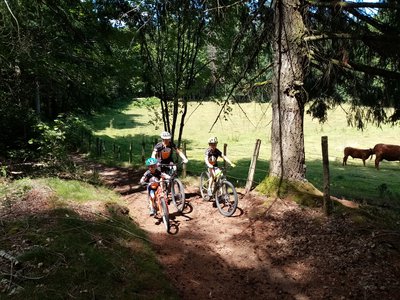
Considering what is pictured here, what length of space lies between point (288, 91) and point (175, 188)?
139 inches

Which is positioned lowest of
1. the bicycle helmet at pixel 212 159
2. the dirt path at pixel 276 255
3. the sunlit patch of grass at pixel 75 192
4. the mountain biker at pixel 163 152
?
the dirt path at pixel 276 255

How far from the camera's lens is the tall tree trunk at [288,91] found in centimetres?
850

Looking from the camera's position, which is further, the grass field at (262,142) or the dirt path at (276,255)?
the grass field at (262,142)

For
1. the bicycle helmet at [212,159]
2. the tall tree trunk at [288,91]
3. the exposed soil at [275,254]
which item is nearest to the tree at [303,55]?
the tall tree trunk at [288,91]

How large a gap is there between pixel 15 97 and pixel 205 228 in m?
10.5

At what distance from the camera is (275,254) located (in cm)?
700

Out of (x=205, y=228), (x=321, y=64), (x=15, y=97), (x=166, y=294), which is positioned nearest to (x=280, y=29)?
(x=321, y=64)

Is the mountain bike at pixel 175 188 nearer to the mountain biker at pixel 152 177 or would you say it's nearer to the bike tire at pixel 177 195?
the bike tire at pixel 177 195

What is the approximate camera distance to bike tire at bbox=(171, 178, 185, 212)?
9000mm

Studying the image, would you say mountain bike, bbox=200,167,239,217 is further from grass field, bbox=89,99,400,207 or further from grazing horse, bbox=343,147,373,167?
grazing horse, bbox=343,147,373,167

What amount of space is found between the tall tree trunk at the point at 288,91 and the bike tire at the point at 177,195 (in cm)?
233

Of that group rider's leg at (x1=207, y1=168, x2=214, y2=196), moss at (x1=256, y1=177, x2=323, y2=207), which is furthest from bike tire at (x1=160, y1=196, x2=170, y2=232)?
moss at (x1=256, y1=177, x2=323, y2=207)

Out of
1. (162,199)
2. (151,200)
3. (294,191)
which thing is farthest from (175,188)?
(294,191)

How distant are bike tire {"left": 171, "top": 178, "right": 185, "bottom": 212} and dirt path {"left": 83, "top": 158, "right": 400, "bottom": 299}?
0.28m
